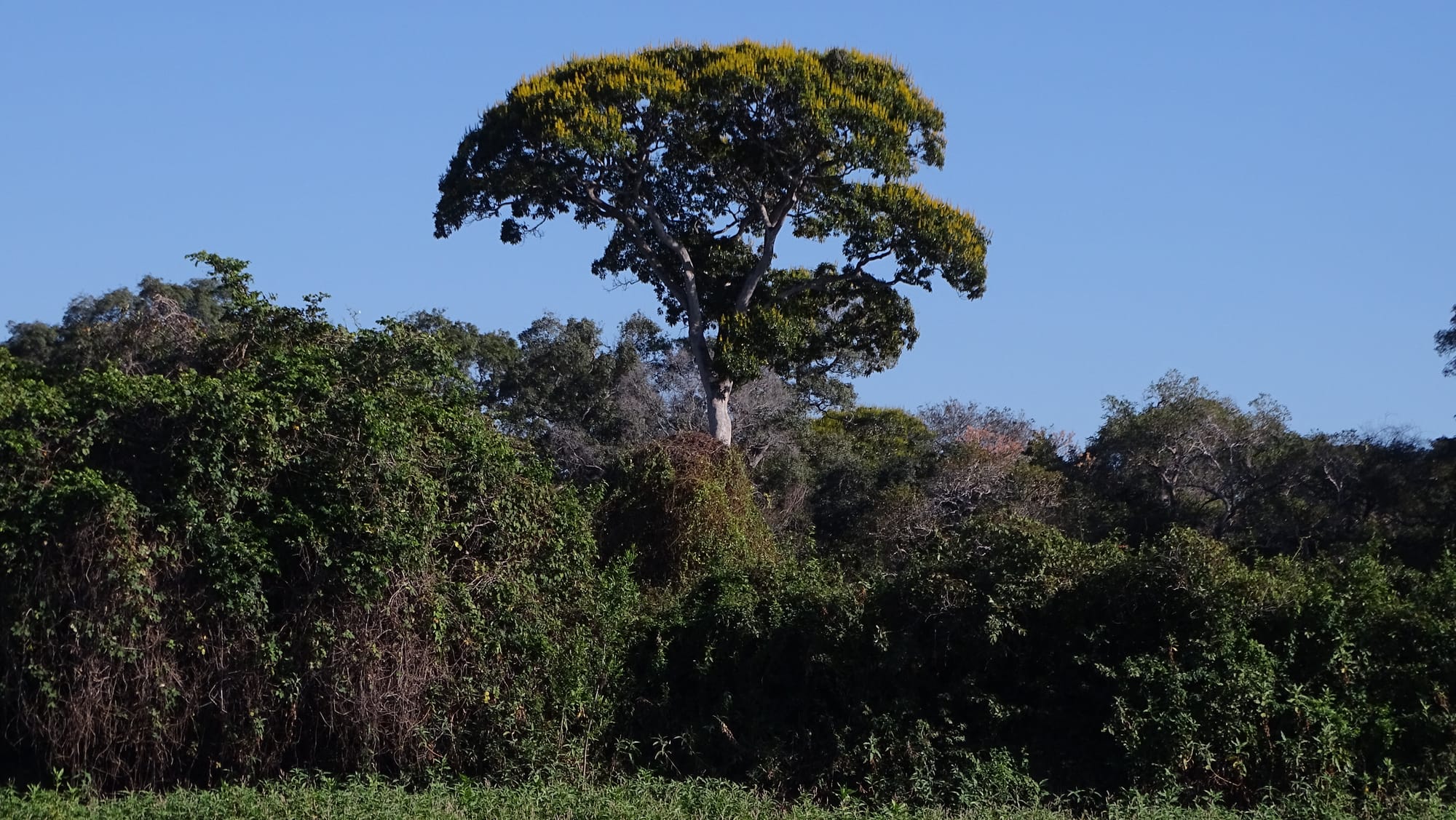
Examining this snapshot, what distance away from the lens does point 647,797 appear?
10.3 metres

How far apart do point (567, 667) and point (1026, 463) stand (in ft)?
42.9

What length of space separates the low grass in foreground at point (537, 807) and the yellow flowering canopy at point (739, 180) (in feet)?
33.7

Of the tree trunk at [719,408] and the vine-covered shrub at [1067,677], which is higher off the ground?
the tree trunk at [719,408]

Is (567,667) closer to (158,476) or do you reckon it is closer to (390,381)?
(390,381)

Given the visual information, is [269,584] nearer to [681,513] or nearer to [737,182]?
[681,513]

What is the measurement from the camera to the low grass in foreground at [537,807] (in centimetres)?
955

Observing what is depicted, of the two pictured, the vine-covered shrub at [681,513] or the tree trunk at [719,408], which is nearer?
the vine-covered shrub at [681,513]

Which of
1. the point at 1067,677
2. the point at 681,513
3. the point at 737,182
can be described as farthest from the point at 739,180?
the point at 1067,677

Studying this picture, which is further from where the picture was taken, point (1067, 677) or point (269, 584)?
point (1067, 677)

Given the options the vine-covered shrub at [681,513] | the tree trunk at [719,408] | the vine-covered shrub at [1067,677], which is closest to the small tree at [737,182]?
the tree trunk at [719,408]

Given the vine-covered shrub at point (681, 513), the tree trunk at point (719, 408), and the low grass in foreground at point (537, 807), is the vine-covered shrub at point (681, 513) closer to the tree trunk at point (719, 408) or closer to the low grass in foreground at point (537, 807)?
the tree trunk at point (719, 408)

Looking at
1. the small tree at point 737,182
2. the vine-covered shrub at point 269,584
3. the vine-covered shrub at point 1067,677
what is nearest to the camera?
the vine-covered shrub at point 269,584

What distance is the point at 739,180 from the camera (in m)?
21.0

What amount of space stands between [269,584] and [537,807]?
293 centimetres
